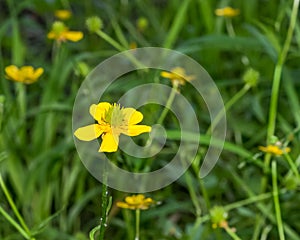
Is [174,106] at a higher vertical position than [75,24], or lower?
higher

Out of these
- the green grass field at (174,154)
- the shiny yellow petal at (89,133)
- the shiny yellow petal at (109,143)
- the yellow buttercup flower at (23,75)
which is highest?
the shiny yellow petal at (109,143)

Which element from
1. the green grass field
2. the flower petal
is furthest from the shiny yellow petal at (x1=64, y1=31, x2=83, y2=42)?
the flower petal

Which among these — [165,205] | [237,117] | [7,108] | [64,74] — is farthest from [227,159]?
[7,108]

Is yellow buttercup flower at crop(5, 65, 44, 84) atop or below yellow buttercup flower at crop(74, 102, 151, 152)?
below

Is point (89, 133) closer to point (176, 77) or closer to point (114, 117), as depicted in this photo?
point (114, 117)

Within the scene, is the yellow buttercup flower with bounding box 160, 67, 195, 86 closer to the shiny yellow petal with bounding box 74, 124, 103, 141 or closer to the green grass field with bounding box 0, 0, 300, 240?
the green grass field with bounding box 0, 0, 300, 240

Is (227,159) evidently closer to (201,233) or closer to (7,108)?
(201,233)

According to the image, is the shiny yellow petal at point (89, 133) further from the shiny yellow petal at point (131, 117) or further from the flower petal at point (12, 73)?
the flower petal at point (12, 73)

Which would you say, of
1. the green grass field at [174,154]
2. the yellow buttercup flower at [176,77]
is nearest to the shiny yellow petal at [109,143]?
the green grass field at [174,154]
